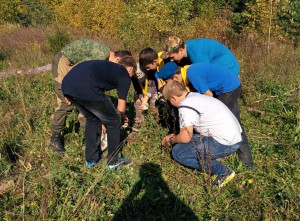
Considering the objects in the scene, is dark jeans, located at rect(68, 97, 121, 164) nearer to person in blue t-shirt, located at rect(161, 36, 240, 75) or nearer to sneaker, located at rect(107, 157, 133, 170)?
sneaker, located at rect(107, 157, 133, 170)

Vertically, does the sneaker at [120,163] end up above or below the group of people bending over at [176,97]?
below

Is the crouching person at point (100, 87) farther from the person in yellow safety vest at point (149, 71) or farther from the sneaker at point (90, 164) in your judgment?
the person in yellow safety vest at point (149, 71)

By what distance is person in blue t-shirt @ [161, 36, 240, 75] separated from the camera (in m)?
3.34

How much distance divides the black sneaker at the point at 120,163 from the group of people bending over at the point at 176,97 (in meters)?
0.01

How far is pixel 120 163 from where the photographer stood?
3.23 metres

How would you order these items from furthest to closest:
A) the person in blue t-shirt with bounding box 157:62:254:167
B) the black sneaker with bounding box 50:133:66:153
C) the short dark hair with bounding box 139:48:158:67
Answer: the black sneaker with bounding box 50:133:66:153 → the short dark hair with bounding box 139:48:158:67 → the person in blue t-shirt with bounding box 157:62:254:167

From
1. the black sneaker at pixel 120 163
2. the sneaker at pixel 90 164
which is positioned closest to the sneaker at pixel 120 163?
the black sneaker at pixel 120 163

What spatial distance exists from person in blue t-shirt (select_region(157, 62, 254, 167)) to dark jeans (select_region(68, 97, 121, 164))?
3.12ft

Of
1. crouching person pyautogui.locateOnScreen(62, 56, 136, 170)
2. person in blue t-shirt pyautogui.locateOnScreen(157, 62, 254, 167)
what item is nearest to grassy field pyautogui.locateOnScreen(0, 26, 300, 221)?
person in blue t-shirt pyautogui.locateOnScreen(157, 62, 254, 167)

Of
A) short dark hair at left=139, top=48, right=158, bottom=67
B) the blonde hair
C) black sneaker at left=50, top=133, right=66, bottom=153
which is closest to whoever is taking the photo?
the blonde hair

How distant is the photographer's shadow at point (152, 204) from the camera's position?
2655 mm

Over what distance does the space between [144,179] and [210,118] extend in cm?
107

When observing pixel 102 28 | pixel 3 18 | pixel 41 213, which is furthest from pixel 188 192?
pixel 3 18

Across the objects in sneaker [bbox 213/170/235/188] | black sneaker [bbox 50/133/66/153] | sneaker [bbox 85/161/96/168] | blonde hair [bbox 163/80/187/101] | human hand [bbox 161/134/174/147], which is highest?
blonde hair [bbox 163/80/187/101]
